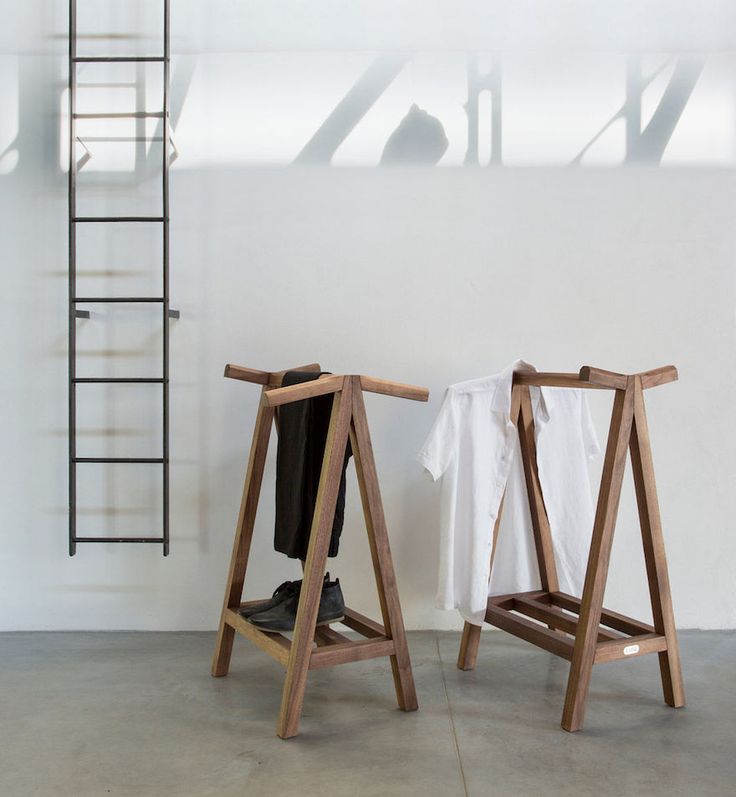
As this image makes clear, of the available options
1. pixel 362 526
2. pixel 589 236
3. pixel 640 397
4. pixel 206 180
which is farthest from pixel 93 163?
pixel 640 397

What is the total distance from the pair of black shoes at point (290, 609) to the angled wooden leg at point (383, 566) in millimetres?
149

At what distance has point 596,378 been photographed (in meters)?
2.31

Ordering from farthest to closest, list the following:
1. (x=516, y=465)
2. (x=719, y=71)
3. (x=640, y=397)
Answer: (x=719, y=71) → (x=516, y=465) → (x=640, y=397)

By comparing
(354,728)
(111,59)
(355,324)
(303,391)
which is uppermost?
(111,59)

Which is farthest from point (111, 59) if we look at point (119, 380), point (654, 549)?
point (654, 549)

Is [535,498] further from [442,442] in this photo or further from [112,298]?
[112,298]

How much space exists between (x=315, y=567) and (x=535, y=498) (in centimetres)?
95

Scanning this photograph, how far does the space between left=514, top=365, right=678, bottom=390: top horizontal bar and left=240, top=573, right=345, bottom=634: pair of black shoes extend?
967mm

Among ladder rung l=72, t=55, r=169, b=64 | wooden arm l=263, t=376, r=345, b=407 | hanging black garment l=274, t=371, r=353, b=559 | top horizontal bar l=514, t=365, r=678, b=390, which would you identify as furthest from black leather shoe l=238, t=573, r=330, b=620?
ladder rung l=72, t=55, r=169, b=64

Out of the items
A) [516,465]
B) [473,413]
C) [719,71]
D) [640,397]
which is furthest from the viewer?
[719,71]

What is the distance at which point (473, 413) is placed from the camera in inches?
107

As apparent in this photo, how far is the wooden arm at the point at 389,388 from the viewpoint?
242cm

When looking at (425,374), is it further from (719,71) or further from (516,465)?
(719,71)

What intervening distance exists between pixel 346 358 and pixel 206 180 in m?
0.98
